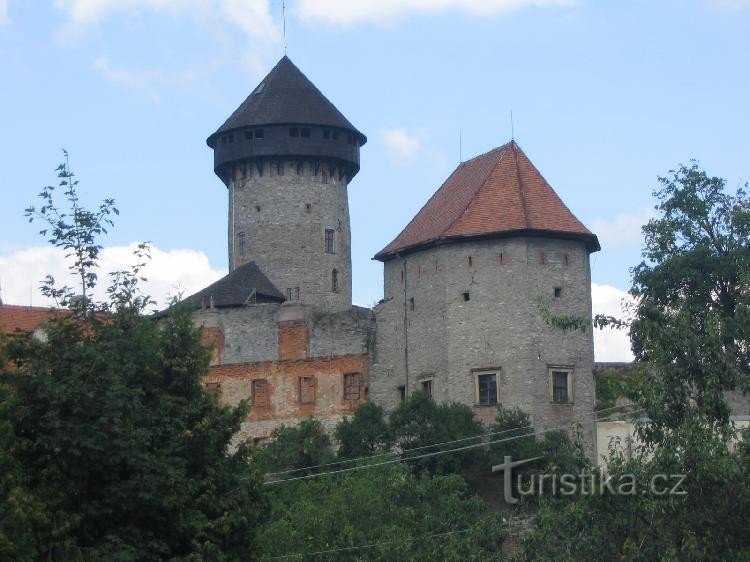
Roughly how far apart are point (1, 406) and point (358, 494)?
1862 centimetres

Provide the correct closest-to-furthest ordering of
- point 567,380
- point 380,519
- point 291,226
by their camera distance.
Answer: point 380,519 → point 567,380 → point 291,226

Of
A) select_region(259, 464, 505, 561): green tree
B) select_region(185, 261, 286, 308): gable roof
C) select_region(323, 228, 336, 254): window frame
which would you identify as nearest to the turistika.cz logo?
select_region(259, 464, 505, 561): green tree

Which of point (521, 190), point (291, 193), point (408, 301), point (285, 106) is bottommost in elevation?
point (408, 301)

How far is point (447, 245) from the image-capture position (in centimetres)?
5609

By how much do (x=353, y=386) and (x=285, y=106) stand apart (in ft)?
47.6

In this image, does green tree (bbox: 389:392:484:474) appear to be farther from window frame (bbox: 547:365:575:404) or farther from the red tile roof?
the red tile roof

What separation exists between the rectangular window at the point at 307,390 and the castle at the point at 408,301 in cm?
3

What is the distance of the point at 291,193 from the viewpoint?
68125 mm

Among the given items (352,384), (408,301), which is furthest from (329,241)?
(408,301)

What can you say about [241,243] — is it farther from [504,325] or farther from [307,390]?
[504,325]

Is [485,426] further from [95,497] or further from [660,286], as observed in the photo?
[95,497]

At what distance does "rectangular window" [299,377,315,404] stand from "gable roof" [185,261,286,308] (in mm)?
3972

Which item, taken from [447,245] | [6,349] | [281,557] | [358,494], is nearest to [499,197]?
[447,245]

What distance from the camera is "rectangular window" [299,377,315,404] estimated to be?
58.8 meters
